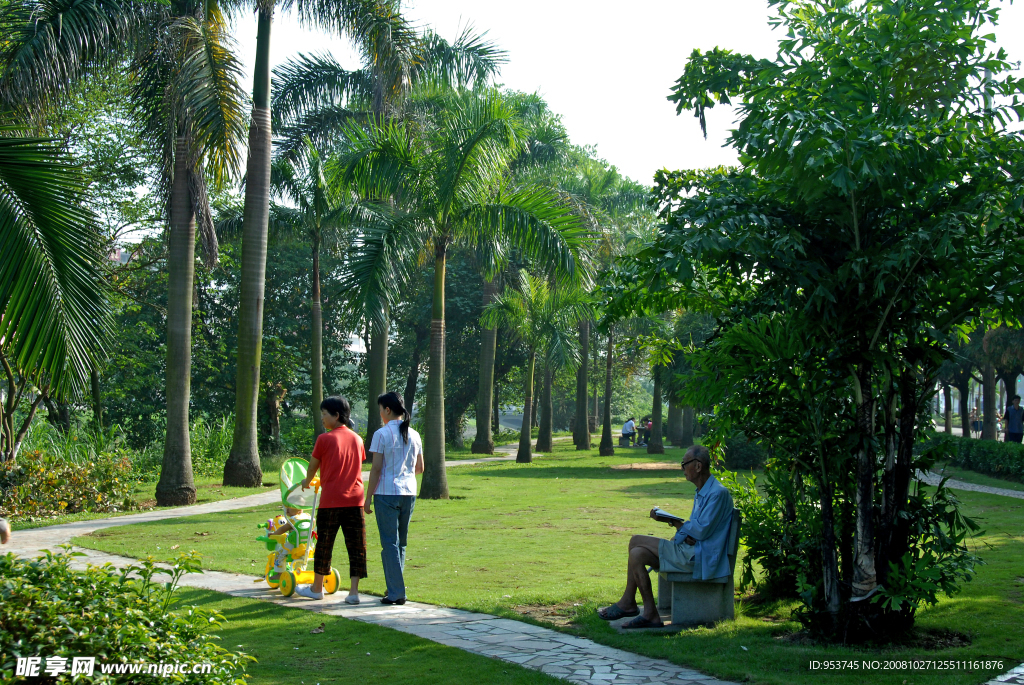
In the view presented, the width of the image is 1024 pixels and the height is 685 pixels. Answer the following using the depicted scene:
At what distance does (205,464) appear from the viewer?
890 inches

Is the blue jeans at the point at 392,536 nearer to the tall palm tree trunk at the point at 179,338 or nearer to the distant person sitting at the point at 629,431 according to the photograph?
the tall palm tree trunk at the point at 179,338

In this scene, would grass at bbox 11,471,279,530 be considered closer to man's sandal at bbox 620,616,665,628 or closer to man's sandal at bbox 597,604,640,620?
man's sandal at bbox 597,604,640,620

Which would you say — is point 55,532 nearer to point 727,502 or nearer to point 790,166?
point 727,502

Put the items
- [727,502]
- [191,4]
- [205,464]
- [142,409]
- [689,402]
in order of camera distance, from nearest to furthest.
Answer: [727,502]
[689,402]
[191,4]
[205,464]
[142,409]

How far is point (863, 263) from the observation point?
5.86 metres

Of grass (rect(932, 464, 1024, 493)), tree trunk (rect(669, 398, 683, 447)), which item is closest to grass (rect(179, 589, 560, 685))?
grass (rect(932, 464, 1024, 493))

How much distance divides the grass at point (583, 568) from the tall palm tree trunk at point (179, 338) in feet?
6.99

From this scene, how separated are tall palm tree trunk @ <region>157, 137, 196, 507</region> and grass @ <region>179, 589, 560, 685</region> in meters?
9.44

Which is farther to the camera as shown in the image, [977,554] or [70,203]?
[977,554]

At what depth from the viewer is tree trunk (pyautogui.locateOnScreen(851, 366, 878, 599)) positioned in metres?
6.21

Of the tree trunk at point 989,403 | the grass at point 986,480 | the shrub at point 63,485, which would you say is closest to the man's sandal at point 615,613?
the shrub at point 63,485

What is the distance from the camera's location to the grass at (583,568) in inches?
233

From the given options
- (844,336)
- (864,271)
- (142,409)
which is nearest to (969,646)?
(844,336)

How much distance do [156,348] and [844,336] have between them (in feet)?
95.4
